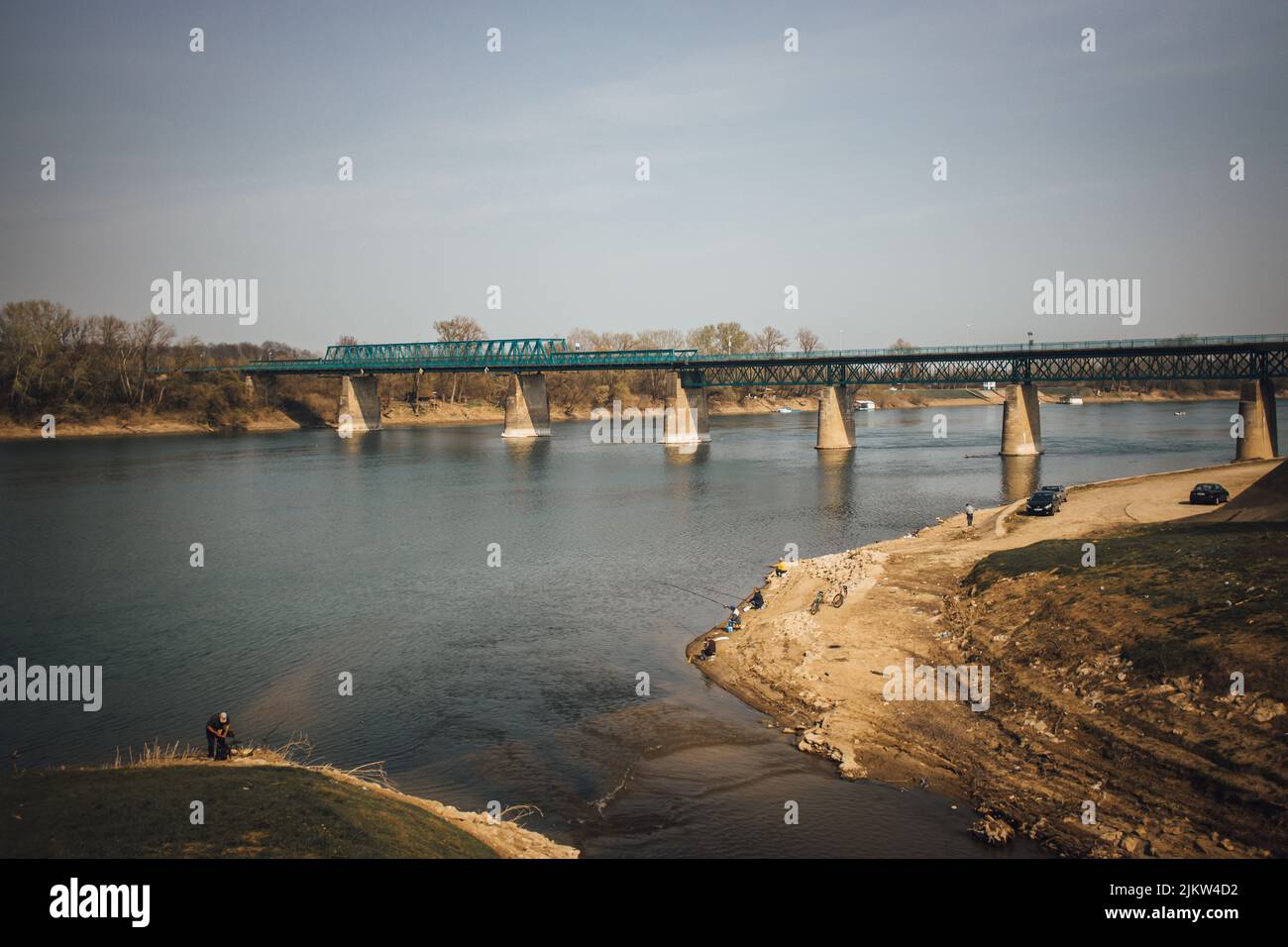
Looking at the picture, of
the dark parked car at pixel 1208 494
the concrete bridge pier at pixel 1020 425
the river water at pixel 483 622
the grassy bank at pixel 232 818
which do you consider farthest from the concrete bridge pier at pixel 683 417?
the grassy bank at pixel 232 818

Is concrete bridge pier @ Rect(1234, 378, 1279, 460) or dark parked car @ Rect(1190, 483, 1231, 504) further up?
concrete bridge pier @ Rect(1234, 378, 1279, 460)

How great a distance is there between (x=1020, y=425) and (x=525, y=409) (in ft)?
284

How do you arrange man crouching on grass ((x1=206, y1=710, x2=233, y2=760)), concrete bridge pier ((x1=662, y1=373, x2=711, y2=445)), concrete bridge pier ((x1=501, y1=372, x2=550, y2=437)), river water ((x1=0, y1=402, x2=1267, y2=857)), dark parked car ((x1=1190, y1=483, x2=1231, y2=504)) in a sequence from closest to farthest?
1. man crouching on grass ((x1=206, y1=710, x2=233, y2=760))
2. river water ((x1=0, y1=402, x2=1267, y2=857))
3. dark parked car ((x1=1190, y1=483, x2=1231, y2=504))
4. concrete bridge pier ((x1=662, y1=373, x2=711, y2=445))
5. concrete bridge pier ((x1=501, y1=372, x2=550, y2=437))

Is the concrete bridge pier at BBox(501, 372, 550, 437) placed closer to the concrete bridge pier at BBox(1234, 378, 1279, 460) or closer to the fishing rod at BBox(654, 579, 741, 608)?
the concrete bridge pier at BBox(1234, 378, 1279, 460)

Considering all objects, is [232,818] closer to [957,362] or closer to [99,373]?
[957,362]

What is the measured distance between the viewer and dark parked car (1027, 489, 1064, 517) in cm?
5812

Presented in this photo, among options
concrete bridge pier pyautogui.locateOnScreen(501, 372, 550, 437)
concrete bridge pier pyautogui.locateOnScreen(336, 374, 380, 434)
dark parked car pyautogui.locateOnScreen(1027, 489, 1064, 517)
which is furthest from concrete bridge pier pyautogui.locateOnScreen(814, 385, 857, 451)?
concrete bridge pier pyautogui.locateOnScreen(336, 374, 380, 434)

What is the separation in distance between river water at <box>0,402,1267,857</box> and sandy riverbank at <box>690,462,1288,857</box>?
1709 millimetres

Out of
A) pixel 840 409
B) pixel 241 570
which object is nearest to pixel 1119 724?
pixel 241 570

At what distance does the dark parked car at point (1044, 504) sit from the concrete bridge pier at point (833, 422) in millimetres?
68015

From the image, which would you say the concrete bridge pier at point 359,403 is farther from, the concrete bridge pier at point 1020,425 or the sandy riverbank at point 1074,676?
the sandy riverbank at point 1074,676

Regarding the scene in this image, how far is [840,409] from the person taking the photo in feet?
429

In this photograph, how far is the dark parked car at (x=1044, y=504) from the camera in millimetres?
58125

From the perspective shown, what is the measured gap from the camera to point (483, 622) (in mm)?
42469
